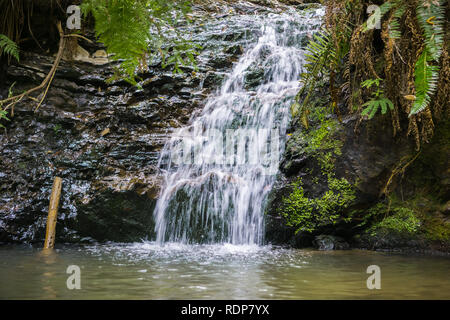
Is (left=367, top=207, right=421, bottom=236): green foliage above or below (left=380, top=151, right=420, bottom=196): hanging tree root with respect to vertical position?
below

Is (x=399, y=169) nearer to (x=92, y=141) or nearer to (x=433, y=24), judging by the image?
(x=433, y=24)

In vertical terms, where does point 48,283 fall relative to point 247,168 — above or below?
below

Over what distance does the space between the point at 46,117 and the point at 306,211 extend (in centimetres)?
463

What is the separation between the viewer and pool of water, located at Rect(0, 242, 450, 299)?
2.33m

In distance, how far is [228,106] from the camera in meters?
6.66

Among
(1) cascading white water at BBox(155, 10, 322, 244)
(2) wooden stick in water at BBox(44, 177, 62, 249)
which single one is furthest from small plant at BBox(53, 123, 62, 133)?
(1) cascading white water at BBox(155, 10, 322, 244)

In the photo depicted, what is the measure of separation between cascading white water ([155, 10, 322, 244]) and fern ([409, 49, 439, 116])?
7.96ft

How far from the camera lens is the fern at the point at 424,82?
2.93 metres

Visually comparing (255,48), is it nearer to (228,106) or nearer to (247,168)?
(228,106)

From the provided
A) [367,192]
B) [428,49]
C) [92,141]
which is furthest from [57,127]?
[428,49]

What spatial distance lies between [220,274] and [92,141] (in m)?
4.01

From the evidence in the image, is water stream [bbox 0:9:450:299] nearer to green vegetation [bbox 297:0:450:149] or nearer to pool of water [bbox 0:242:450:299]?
pool of water [bbox 0:242:450:299]

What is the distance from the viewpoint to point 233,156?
580cm
